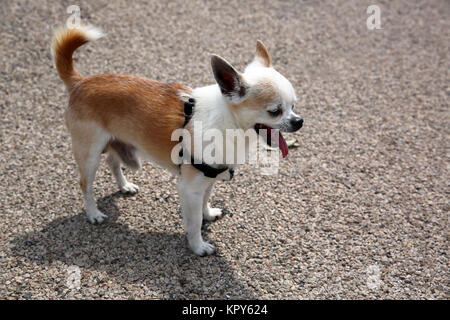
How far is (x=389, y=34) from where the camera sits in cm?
647

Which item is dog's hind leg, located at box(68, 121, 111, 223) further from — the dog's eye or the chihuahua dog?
the dog's eye

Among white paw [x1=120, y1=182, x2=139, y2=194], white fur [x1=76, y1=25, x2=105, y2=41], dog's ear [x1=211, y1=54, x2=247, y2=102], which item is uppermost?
white fur [x1=76, y1=25, x2=105, y2=41]

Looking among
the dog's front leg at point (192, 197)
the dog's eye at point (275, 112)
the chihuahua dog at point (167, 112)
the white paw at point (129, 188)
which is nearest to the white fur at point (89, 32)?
the chihuahua dog at point (167, 112)

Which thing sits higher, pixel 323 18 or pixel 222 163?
pixel 323 18

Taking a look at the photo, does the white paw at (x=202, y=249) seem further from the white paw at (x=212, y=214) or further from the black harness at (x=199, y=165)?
the black harness at (x=199, y=165)

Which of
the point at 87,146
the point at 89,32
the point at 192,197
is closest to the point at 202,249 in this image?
the point at 192,197

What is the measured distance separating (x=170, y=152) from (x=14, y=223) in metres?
1.59

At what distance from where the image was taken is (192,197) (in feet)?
10.7

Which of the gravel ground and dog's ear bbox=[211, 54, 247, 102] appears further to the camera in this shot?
the gravel ground

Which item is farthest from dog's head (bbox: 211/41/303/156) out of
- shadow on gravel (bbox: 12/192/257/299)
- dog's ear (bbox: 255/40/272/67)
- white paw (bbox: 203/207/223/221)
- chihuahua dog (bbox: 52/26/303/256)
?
shadow on gravel (bbox: 12/192/257/299)

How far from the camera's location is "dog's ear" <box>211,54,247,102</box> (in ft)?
9.39

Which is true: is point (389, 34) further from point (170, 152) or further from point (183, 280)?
point (183, 280)

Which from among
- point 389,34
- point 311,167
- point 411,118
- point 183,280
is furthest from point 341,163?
point 389,34

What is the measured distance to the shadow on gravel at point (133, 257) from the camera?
3.30 meters
